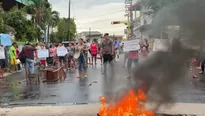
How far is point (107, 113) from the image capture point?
5383 mm

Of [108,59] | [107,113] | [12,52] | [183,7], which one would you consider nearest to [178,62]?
[183,7]

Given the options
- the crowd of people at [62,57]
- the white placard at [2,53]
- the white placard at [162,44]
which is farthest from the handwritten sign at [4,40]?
the white placard at [162,44]

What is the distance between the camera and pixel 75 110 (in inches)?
256

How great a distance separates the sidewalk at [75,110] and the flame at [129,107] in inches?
24.2

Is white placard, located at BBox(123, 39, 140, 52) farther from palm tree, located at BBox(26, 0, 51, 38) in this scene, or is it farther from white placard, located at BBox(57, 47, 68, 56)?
palm tree, located at BBox(26, 0, 51, 38)

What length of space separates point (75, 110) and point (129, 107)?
60.0 inches

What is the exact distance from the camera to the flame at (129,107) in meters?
5.37

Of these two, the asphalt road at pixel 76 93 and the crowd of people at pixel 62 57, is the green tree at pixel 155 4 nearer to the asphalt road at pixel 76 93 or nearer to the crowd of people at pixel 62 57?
the asphalt road at pixel 76 93

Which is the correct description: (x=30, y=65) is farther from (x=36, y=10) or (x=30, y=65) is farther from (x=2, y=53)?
(x=36, y=10)

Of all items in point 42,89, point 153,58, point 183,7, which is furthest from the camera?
point 42,89

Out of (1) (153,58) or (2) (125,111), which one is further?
(1) (153,58)

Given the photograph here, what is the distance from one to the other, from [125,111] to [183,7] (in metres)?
1.98

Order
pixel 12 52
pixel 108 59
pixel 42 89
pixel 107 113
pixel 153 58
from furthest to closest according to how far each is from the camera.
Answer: pixel 12 52 → pixel 108 59 → pixel 42 89 → pixel 153 58 → pixel 107 113

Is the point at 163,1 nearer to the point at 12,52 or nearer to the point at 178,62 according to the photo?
the point at 178,62
